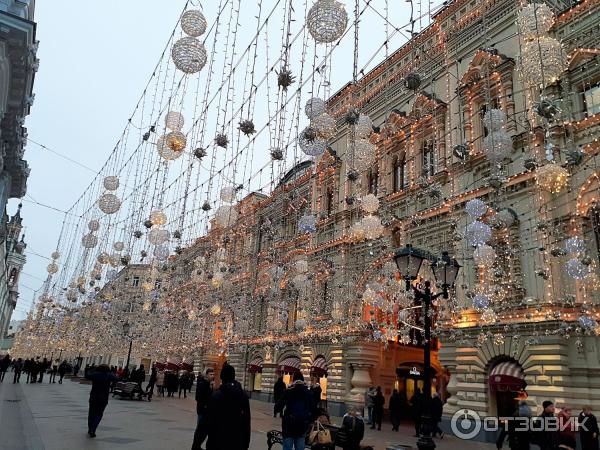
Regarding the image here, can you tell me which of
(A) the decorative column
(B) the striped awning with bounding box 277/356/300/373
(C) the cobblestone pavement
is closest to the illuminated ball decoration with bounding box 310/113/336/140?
(C) the cobblestone pavement

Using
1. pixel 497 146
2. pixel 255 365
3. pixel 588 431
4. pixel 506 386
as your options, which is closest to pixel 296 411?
pixel 588 431

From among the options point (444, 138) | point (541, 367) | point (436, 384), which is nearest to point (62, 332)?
point (436, 384)

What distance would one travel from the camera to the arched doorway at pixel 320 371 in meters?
24.0

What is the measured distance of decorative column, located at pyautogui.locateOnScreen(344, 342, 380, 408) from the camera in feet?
70.8

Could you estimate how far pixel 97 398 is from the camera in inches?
381

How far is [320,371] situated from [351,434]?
16.0m

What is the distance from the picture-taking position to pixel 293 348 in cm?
2711

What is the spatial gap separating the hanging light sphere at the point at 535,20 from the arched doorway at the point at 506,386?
1019cm

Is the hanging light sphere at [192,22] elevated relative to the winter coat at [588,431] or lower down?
elevated

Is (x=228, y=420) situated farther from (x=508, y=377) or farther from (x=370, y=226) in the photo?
(x=508, y=377)

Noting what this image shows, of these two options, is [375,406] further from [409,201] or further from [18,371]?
[18,371]

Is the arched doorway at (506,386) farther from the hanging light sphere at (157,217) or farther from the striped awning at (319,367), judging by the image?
the hanging light sphere at (157,217)

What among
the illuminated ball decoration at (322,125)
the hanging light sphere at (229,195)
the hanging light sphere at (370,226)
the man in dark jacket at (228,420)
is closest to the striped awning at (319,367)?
the hanging light sphere at (229,195)

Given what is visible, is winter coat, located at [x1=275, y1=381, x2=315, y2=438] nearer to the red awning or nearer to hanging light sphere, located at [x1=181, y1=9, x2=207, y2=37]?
hanging light sphere, located at [x1=181, y1=9, x2=207, y2=37]
